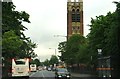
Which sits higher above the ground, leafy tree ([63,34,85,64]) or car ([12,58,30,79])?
leafy tree ([63,34,85,64])

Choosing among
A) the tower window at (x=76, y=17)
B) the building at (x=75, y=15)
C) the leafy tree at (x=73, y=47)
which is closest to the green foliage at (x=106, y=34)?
the leafy tree at (x=73, y=47)

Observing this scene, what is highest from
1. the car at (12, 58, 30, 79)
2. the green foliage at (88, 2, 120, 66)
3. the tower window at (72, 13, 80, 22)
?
the tower window at (72, 13, 80, 22)

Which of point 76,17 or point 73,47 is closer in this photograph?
point 73,47

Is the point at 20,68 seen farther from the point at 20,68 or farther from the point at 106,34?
the point at 106,34

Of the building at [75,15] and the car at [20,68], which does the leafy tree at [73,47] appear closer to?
the car at [20,68]

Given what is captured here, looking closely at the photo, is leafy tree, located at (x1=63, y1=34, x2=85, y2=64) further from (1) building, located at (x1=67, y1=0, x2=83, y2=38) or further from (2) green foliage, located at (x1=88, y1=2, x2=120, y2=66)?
(1) building, located at (x1=67, y1=0, x2=83, y2=38)

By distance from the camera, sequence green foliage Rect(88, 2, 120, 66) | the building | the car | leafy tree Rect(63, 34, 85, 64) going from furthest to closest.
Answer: the building < leafy tree Rect(63, 34, 85, 64) < the car < green foliage Rect(88, 2, 120, 66)

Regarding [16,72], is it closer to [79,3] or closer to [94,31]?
[94,31]

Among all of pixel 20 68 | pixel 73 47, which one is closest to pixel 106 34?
pixel 20 68

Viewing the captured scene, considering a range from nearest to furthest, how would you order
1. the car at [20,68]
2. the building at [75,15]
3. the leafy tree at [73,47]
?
the car at [20,68]
the leafy tree at [73,47]
the building at [75,15]

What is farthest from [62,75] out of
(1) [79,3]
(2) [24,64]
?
(1) [79,3]

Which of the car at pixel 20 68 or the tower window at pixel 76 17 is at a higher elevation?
the tower window at pixel 76 17

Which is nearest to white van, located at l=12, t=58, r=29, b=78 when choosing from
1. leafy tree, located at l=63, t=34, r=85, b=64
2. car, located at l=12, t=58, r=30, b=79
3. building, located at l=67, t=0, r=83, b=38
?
car, located at l=12, t=58, r=30, b=79

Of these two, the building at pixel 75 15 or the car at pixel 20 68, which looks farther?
the building at pixel 75 15
